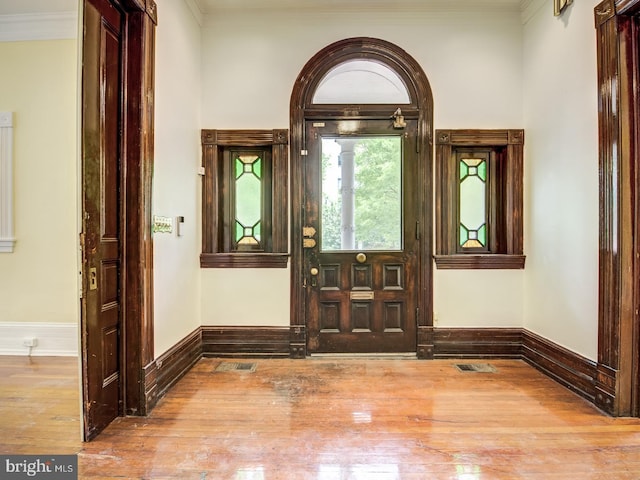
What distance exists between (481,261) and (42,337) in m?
4.26

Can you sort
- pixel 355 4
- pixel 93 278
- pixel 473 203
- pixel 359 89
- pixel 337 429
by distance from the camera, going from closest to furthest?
pixel 93 278 → pixel 337 429 → pixel 355 4 → pixel 473 203 → pixel 359 89

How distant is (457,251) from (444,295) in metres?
0.45

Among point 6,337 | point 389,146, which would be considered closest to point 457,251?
point 389,146

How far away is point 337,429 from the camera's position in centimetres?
212

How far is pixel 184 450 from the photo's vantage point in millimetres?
1911

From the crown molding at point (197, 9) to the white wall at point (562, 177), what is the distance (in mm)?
2984

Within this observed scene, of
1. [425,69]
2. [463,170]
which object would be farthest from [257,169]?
[463,170]

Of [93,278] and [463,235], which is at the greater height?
[463,235]

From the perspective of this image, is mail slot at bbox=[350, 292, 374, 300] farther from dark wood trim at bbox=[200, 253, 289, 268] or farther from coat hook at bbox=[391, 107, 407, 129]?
coat hook at bbox=[391, 107, 407, 129]

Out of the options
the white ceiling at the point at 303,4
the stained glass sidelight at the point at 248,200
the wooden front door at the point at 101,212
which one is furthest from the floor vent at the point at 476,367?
the white ceiling at the point at 303,4

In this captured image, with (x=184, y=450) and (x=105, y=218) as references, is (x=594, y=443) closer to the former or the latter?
(x=184, y=450)

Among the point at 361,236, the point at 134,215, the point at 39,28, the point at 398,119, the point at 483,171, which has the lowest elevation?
the point at 361,236

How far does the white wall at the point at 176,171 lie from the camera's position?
256 centimetres

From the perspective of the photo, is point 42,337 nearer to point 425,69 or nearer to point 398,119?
point 398,119
